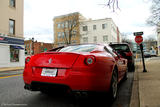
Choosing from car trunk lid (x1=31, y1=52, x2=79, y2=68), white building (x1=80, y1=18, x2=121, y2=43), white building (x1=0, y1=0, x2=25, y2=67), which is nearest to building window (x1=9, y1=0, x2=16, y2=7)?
white building (x1=0, y1=0, x2=25, y2=67)

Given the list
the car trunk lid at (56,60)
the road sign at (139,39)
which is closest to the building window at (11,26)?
the road sign at (139,39)

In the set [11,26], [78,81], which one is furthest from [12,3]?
[78,81]

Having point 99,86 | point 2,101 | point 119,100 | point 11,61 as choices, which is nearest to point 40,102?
point 2,101

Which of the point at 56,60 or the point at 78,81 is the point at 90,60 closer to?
the point at 78,81

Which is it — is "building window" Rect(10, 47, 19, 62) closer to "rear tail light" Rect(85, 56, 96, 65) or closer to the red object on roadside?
the red object on roadside

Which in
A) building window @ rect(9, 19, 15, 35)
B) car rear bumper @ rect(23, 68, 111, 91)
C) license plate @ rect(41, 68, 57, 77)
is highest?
building window @ rect(9, 19, 15, 35)

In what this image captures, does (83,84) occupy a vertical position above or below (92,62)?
below

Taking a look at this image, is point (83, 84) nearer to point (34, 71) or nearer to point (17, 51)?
point (34, 71)

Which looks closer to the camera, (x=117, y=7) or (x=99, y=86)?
(x=99, y=86)

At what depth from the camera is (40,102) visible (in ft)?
10.7

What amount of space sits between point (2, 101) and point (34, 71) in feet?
3.77

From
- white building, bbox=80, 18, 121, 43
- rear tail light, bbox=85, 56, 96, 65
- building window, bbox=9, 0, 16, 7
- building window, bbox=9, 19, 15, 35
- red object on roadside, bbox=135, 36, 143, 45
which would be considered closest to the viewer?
rear tail light, bbox=85, 56, 96, 65

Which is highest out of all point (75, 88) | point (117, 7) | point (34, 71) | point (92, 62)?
point (117, 7)

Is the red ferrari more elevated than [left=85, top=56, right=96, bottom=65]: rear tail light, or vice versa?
[left=85, top=56, right=96, bottom=65]: rear tail light
